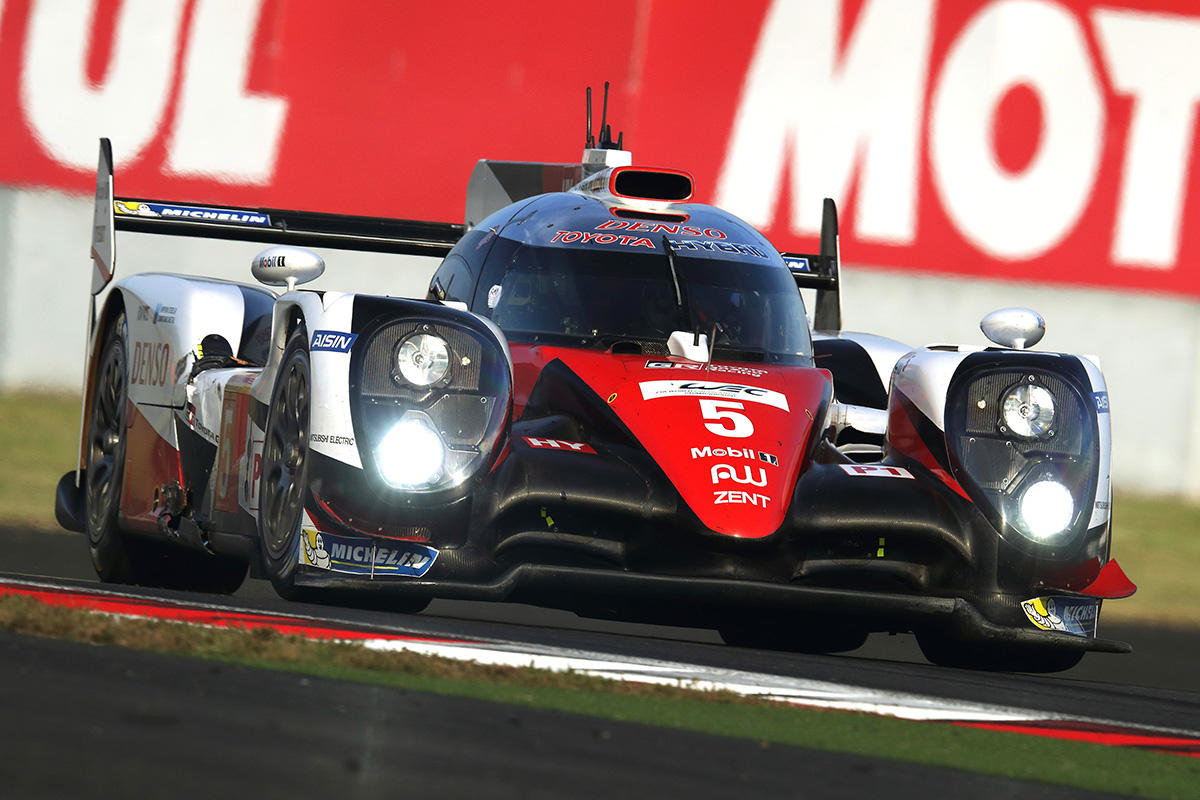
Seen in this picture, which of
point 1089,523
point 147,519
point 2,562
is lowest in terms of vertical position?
point 2,562

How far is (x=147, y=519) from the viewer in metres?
7.73

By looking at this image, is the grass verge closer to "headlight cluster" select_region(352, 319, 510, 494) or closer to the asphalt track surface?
the asphalt track surface

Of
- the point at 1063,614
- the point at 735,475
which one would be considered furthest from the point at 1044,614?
the point at 735,475

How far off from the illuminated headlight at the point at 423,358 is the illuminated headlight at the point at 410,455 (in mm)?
151

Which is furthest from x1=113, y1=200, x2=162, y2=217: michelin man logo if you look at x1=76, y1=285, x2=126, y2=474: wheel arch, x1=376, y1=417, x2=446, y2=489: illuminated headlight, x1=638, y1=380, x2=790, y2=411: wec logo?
x1=638, y1=380, x2=790, y2=411: wec logo

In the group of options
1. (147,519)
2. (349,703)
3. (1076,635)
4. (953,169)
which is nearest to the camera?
(349,703)

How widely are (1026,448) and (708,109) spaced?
9299mm

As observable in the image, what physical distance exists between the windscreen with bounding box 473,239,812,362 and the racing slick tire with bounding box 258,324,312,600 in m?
0.86

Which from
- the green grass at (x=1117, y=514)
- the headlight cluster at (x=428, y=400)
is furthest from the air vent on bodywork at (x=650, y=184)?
the green grass at (x=1117, y=514)

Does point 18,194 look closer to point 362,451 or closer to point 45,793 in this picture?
point 362,451

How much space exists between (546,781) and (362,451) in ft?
8.97

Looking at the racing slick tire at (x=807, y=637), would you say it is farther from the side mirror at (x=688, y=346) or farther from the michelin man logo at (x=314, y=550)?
the michelin man logo at (x=314, y=550)

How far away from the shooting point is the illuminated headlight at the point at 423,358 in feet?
19.7

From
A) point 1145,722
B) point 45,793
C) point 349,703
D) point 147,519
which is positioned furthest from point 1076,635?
point 45,793
